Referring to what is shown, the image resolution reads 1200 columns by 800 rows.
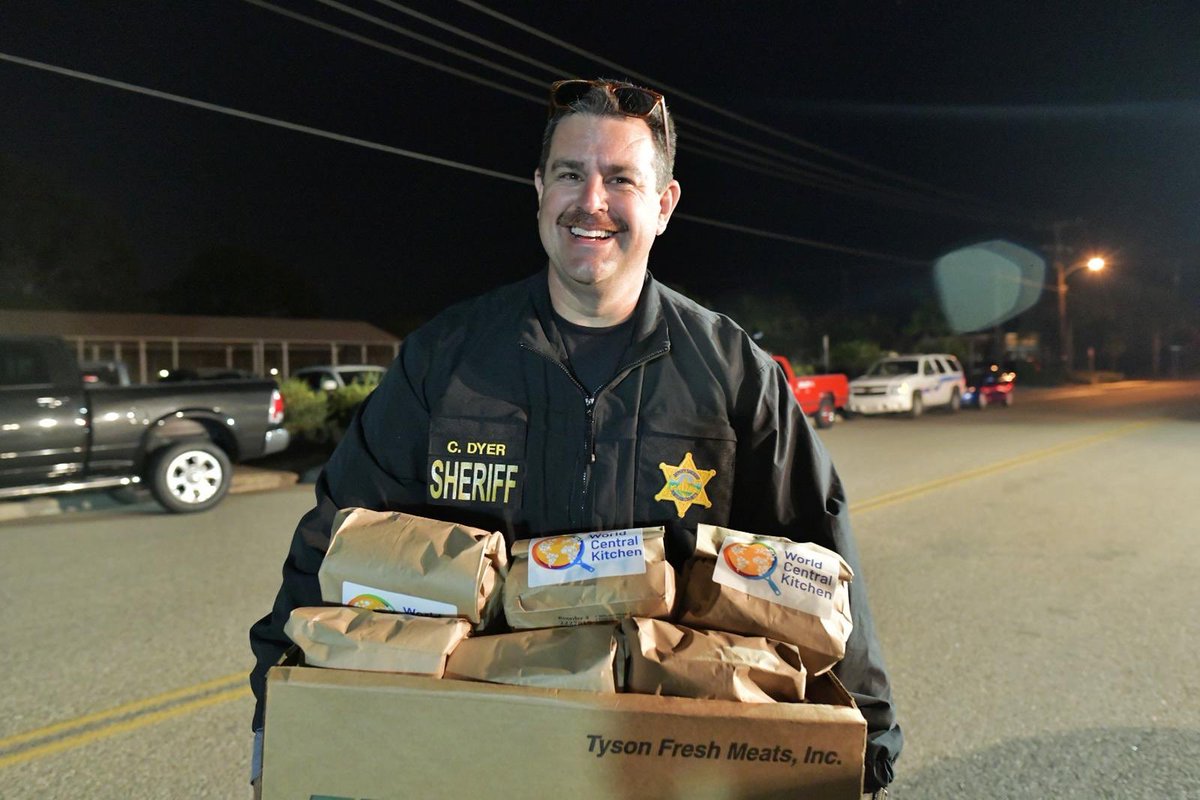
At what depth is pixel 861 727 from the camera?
133cm

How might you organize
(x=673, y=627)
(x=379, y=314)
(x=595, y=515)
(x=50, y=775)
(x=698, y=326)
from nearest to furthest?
(x=673, y=627), (x=595, y=515), (x=698, y=326), (x=50, y=775), (x=379, y=314)

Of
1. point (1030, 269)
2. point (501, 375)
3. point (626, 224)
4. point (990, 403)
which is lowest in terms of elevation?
point (990, 403)

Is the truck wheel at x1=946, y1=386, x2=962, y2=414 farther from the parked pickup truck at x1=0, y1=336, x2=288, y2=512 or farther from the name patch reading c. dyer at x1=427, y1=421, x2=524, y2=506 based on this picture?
the name patch reading c. dyer at x1=427, y1=421, x2=524, y2=506

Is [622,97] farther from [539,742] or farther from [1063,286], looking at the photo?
[1063,286]

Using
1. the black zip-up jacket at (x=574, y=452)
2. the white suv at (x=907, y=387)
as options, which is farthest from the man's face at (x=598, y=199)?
the white suv at (x=907, y=387)

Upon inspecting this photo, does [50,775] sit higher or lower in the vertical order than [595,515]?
lower

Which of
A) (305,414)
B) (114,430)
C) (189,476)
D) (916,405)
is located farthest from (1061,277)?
(114,430)

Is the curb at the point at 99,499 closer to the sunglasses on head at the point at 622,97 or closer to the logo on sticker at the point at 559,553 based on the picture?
the sunglasses on head at the point at 622,97

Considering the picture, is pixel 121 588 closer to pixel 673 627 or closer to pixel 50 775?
pixel 50 775

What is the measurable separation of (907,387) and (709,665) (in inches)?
862

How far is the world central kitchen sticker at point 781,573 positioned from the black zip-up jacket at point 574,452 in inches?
A: 7.0

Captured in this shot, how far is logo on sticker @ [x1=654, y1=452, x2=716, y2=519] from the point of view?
1.86 meters

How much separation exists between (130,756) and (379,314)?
64.6 metres

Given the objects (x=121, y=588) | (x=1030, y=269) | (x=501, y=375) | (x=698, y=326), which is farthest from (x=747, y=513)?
(x=1030, y=269)
